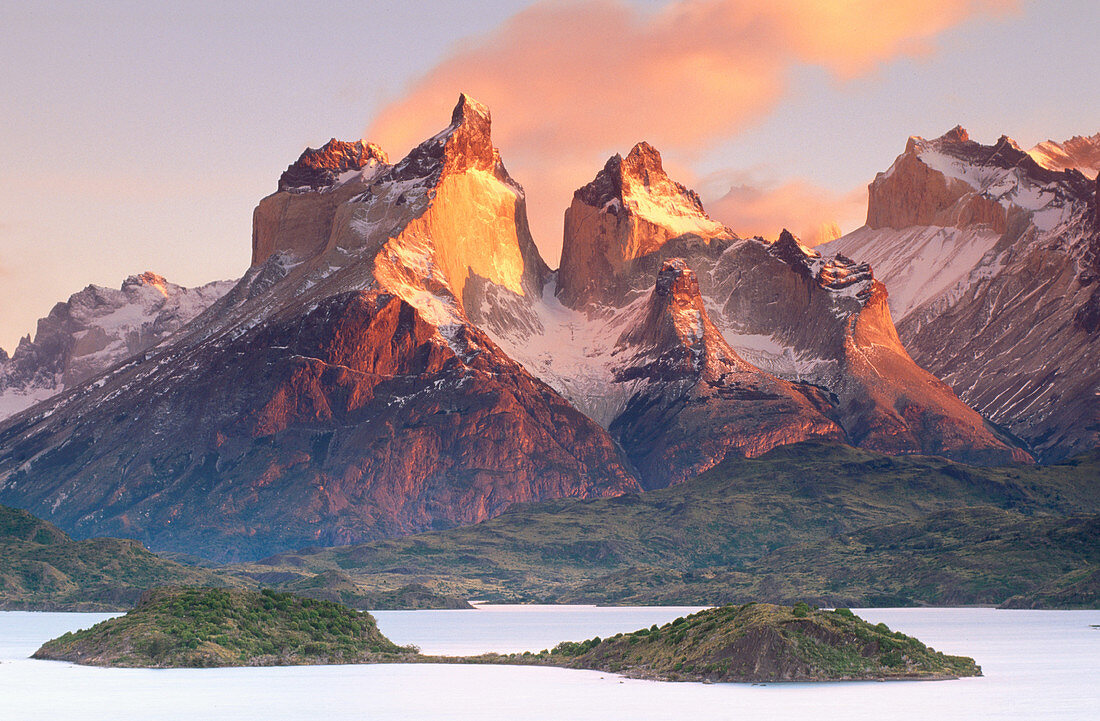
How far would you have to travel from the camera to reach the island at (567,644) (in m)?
146

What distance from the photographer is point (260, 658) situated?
169375 mm

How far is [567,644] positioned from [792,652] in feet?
146

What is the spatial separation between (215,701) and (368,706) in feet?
42.5

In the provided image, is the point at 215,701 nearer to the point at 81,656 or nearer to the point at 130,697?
the point at 130,697

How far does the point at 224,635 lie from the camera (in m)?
168

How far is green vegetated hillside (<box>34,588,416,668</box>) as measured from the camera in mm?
165375

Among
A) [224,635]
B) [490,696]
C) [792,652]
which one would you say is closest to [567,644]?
[224,635]

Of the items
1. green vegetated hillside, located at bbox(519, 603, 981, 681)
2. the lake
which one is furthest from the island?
Result: the lake

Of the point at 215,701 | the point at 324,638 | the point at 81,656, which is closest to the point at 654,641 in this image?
the point at 324,638

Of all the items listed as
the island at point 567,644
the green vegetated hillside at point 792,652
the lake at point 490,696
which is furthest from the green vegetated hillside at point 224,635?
the green vegetated hillside at point 792,652

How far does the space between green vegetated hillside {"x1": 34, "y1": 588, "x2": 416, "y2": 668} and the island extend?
0.48 ft

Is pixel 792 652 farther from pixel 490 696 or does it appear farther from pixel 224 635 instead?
pixel 224 635

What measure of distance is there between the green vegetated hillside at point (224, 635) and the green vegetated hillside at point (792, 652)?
36.9 m

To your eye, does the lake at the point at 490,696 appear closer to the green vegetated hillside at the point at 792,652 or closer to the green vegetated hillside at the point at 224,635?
the green vegetated hillside at the point at 792,652
